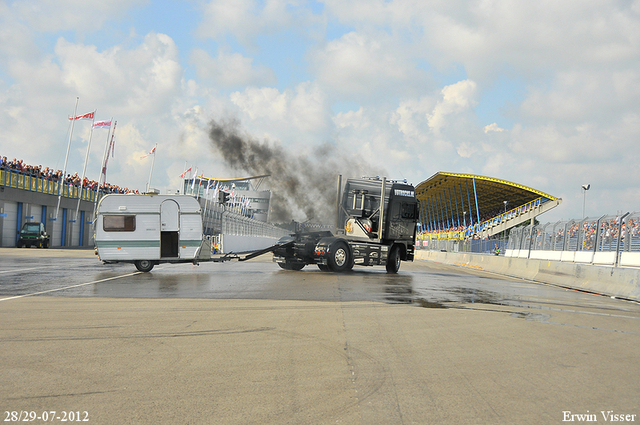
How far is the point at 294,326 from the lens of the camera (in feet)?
27.1

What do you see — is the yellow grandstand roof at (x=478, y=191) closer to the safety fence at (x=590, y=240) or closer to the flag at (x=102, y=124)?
the flag at (x=102, y=124)

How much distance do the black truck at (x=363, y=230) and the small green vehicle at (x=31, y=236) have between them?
2996cm

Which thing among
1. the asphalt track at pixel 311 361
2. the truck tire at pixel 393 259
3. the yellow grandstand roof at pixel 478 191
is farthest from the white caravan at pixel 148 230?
the yellow grandstand roof at pixel 478 191

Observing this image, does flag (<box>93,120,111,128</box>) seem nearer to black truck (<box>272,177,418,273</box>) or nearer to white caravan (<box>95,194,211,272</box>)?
white caravan (<box>95,194,211,272</box>)

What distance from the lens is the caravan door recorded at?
63.5ft

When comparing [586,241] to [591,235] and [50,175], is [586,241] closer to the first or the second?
[591,235]

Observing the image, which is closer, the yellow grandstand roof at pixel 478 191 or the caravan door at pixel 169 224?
the caravan door at pixel 169 224

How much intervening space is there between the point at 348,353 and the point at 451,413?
86.2 inches

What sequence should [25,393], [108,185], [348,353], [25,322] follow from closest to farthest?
[25,393] → [348,353] → [25,322] → [108,185]

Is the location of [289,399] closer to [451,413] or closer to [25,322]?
[451,413]

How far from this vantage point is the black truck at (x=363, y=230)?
20.7 meters

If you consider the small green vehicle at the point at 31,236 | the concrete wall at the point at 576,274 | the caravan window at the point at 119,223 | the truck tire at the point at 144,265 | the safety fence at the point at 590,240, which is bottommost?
the small green vehicle at the point at 31,236

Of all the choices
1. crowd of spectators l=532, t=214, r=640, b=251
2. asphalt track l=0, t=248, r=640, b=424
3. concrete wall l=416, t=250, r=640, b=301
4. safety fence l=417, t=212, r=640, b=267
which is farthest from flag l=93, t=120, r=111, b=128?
asphalt track l=0, t=248, r=640, b=424

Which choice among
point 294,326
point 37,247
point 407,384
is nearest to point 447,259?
point 37,247
